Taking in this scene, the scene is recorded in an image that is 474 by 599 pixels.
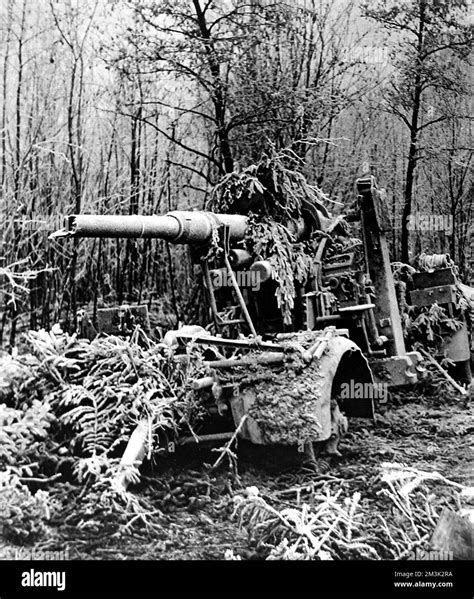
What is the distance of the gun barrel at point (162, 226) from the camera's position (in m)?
3.15

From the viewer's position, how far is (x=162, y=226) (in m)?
3.61

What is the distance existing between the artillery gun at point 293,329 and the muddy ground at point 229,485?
0.12 meters

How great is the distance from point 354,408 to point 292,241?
1.06 meters

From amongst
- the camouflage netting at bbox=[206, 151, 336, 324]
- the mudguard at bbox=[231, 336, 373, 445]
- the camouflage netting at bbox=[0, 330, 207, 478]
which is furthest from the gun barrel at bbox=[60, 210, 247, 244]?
the mudguard at bbox=[231, 336, 373, 445]

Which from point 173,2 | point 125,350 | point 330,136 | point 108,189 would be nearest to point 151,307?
point 108,189

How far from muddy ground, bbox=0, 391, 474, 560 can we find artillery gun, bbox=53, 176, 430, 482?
4.6 inches

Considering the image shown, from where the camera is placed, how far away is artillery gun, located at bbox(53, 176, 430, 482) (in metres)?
3.21

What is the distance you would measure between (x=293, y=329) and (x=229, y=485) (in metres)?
1.33
